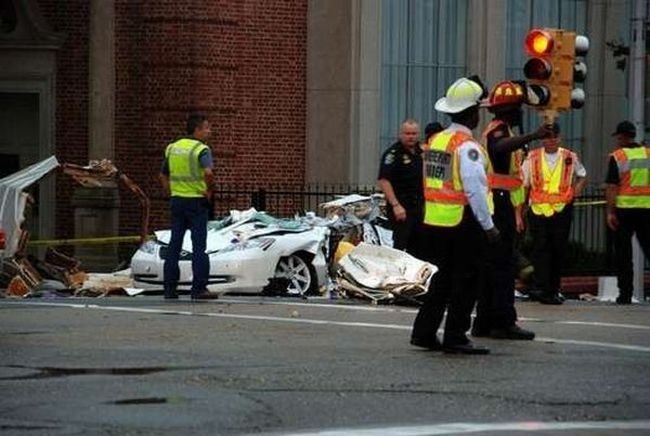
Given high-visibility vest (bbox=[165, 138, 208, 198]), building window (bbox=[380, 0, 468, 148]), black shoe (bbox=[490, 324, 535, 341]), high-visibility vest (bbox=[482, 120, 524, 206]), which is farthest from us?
building window (bbox=[380, 0, 468, 148])

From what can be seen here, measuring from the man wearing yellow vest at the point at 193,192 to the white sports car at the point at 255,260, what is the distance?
1.87 meters

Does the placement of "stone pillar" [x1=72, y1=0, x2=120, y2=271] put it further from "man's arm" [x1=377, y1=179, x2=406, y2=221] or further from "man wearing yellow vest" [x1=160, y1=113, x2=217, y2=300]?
"man's arm" [x1=377, y1=179, x2=406, y2=221]

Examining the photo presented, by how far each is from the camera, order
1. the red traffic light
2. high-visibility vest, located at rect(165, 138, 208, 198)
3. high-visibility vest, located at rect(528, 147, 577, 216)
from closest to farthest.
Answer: the red traffic light
high-visibility vest, located at rect(165, 138, 208, 198)
high-visibility vest, located at rect(528, 147, 577, 216)

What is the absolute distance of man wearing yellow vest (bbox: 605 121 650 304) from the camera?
717 inches

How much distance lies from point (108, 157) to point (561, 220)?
9639 mm

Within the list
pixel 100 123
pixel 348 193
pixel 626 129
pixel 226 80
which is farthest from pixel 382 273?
pixel 100 123

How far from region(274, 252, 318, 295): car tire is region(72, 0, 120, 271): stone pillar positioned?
20.6ft

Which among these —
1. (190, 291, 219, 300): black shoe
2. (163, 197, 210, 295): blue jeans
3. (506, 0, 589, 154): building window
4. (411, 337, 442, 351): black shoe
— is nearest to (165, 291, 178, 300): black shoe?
(163, 197, 210, 295): blue jeans

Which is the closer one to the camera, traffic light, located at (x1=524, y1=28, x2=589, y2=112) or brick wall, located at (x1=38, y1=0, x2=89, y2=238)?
traffic light, located at (x1=524, y1=28, x2=589, y2=112)

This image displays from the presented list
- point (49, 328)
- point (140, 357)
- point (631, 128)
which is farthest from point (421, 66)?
point (140, 357)

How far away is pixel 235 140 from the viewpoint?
2538 cm

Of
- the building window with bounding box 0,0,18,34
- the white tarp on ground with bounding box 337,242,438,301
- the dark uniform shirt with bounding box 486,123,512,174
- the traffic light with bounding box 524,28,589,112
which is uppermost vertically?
the building window with bounding box 0,0,18,34

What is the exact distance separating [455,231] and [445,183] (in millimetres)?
339

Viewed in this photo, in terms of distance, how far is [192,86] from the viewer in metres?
24.9
